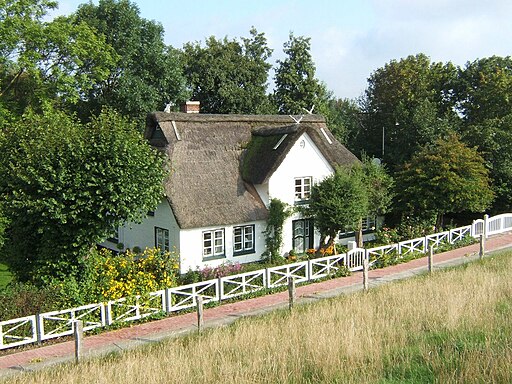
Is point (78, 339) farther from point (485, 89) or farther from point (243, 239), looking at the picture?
point (485, 89)

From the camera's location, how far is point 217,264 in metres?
21.4

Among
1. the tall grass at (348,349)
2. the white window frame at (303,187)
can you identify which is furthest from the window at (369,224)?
the tall grass at (348,349)

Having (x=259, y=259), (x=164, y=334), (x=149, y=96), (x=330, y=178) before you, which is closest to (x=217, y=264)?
(x=259, y=259)

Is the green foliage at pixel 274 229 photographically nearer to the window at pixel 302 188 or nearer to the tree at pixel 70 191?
the window at pixel 302 188

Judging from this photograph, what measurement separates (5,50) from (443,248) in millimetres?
21835

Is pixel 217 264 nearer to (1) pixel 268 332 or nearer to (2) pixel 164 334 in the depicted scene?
(2) pixel 164 334

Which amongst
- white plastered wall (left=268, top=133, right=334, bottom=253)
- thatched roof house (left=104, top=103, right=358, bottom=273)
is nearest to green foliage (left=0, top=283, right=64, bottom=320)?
thatched roof house (left=104, top=103, right=358, bottom=273)

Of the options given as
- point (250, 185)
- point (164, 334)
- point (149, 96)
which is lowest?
point (164, 334)

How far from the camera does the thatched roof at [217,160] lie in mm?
20953

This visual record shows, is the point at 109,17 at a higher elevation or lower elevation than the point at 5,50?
higher

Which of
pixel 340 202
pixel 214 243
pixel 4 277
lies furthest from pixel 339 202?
pixel 4 277

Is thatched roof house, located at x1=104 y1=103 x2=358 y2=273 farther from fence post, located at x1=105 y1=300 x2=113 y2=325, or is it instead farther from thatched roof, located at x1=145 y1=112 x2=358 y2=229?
fence post, located at x1=105 y1=300 x2=113 y2=325

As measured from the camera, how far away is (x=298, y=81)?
4103cm

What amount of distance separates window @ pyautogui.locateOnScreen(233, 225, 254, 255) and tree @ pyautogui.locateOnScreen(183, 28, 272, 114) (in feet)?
54.8
